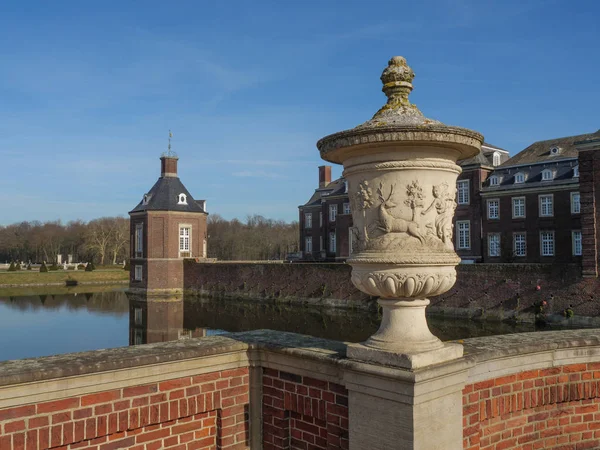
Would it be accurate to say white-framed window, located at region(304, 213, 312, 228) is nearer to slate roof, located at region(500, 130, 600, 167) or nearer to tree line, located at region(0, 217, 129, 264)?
slate roof, located at region(500, 130, 600, 167)

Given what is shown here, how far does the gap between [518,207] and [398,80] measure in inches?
1154

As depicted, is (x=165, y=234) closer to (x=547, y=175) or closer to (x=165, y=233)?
(x=165, y=233)

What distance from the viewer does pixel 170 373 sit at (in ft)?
10.0

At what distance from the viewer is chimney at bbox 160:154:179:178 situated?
4056 centimetres

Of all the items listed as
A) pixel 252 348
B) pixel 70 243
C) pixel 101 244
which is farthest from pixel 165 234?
pixel 70 243

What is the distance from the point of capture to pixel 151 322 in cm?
2559

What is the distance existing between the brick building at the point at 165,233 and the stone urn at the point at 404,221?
37.1 m

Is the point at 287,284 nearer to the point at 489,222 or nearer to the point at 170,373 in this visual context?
the point at 489,222

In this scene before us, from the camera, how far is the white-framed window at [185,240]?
40009mm

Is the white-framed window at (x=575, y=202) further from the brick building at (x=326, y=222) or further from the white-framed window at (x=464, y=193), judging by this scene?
the brick building at (x=326, y=222)

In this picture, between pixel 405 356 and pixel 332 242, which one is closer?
pixel 405 356

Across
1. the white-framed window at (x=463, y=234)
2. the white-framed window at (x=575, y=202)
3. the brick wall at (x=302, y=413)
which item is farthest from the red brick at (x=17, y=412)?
the white-framed window at (x=463, y=234)

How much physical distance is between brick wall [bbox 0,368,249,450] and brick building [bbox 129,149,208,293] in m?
36.3

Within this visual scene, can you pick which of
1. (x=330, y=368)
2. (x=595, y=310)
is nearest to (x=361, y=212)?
(x=330, y=368)
